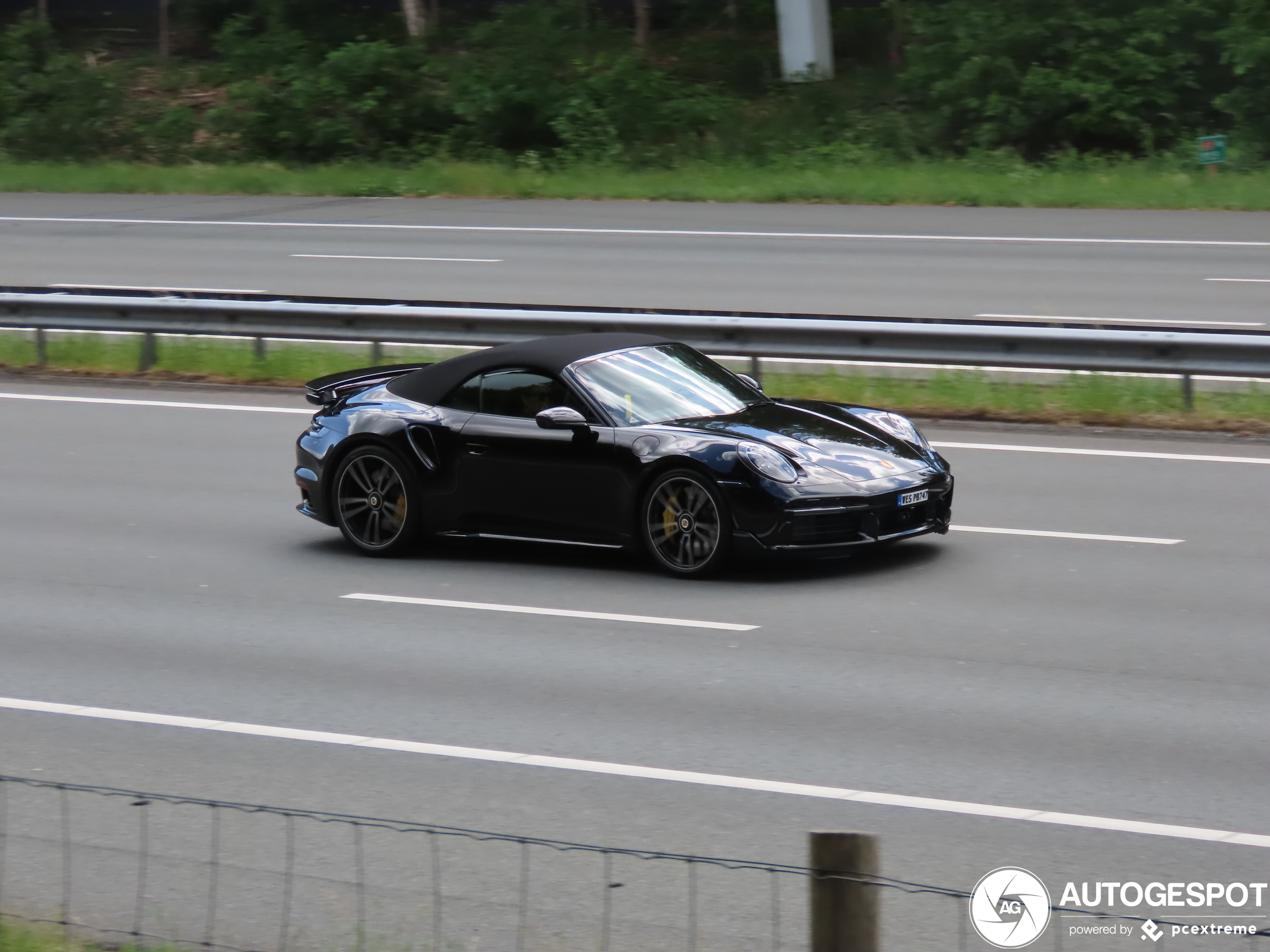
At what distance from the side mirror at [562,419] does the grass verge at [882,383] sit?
5.30 metres

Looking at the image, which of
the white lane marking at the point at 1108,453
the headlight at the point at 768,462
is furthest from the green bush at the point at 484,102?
the headlight at the point at 768,462

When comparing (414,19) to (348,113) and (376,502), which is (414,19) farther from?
(376,502)

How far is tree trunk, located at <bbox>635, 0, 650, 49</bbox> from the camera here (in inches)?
1716

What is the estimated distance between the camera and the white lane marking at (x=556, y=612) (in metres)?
9.15

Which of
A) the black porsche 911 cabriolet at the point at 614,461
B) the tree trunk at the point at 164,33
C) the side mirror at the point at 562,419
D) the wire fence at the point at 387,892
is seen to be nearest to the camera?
the wire fence at the point at 387,892

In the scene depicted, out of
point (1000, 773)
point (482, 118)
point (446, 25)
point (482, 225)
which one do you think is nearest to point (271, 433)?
point (1000, 773)

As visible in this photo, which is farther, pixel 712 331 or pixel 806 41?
pixel 806 41

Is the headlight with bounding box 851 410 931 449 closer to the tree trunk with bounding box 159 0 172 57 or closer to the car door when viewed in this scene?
the car door

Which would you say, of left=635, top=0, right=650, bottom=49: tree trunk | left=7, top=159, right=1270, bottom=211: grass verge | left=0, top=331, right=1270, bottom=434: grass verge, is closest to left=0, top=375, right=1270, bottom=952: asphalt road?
left=0, top=331, right=1270, bottom=434: grass verge

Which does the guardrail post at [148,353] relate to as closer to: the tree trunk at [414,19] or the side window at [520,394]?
the side window at [520,394]

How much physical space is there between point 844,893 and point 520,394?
714 cm

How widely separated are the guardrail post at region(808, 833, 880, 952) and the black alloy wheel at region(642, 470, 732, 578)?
605 centimetres

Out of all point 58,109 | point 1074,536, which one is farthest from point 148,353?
point 58,109

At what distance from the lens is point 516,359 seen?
10.7 m
